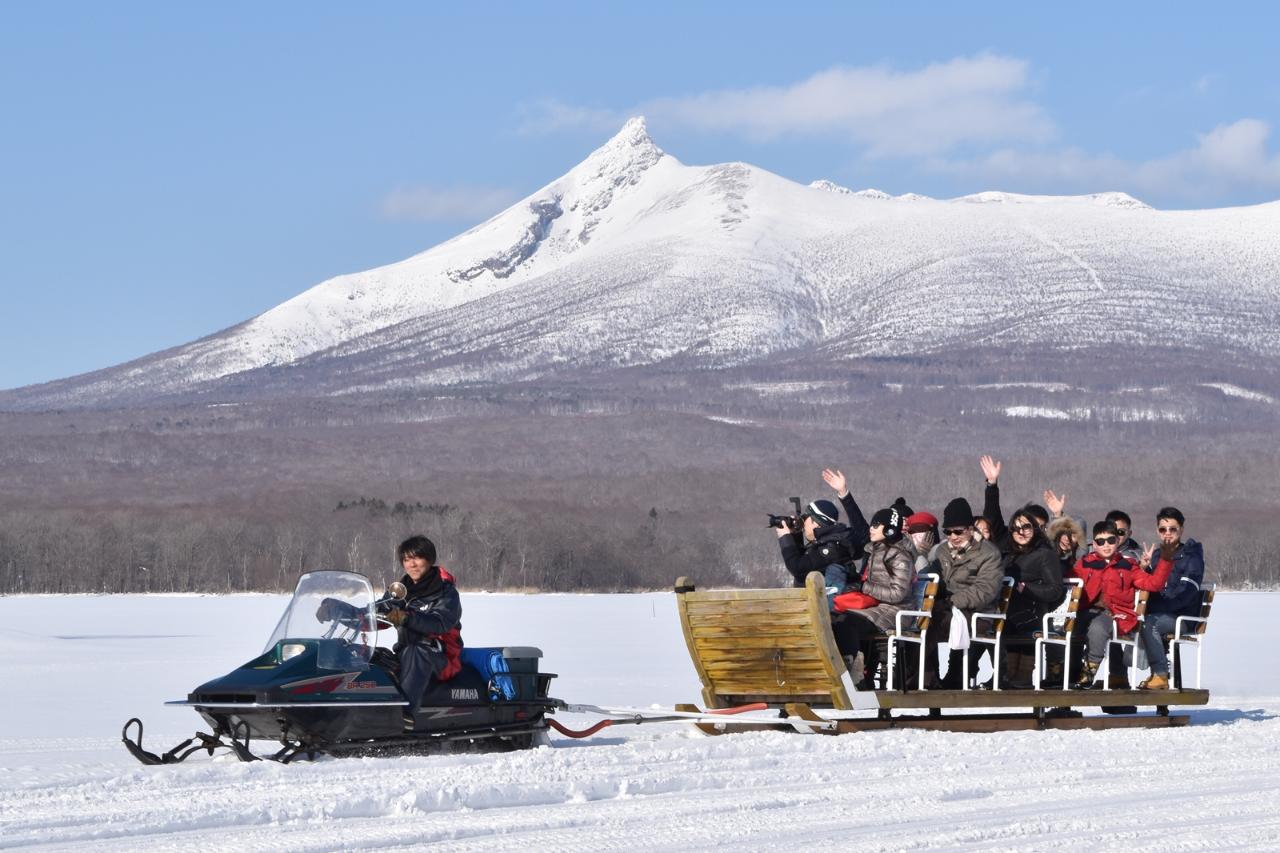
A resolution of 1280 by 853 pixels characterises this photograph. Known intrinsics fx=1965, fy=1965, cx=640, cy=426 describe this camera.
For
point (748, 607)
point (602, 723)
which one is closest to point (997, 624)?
point (748, 607)

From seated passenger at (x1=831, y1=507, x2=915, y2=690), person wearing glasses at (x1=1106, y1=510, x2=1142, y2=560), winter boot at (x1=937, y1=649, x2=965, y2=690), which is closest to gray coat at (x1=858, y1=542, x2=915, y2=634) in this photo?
seated passenger at (x1=831, y1=507, x2=915, y2=690)

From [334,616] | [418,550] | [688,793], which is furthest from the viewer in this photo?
[418,550]

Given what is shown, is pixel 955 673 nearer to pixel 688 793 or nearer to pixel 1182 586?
pixel 1182 586

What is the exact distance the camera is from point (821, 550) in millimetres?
12375

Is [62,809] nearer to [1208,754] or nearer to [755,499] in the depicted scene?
[1208,754]

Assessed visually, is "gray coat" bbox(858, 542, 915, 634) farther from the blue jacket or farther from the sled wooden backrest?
the blue jacket

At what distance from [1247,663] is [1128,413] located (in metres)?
150

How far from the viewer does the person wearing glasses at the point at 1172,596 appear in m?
13.3

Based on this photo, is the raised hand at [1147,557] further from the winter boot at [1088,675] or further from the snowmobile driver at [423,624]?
the snowmobile driver at [423,624]

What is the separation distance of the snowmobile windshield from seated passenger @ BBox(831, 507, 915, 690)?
3085 mm

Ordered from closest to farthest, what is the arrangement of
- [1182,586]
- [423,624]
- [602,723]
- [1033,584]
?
[423,624] < [602,723] < [1033,584] < [1182,586]

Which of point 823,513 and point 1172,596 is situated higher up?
point 823,513

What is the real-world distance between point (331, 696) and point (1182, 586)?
6238 mm

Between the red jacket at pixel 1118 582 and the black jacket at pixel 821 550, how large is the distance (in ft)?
6.56
